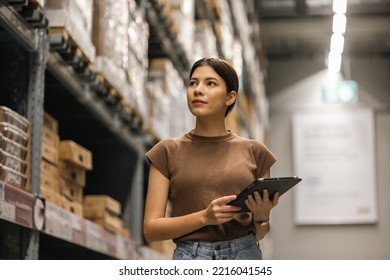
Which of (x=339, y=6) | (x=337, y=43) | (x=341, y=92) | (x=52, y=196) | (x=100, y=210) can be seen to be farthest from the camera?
(x=341, y=92)

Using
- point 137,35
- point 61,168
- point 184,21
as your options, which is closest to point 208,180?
point 61,168

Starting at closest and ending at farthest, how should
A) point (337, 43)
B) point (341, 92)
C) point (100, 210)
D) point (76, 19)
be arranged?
point (76, 19)
point (100, 210)
point (337, 43)
point (341, 92)

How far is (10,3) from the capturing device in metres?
3.32

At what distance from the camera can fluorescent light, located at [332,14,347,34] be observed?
46.4 feet

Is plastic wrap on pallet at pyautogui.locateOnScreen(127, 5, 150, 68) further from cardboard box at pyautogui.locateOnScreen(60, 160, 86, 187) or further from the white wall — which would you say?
the white wall

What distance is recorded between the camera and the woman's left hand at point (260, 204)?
2.22 m

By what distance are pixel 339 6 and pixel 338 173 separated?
3.85 metres

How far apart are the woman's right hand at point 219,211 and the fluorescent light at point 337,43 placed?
13.3 m

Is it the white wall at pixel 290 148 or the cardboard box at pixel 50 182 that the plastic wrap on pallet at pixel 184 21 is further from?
the white wall at pixel 290 148

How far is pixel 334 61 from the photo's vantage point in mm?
16078

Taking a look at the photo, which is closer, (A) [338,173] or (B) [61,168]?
(B) [61,168]

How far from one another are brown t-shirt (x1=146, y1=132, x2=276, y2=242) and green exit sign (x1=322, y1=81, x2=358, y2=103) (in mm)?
13277

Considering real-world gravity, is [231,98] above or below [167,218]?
above

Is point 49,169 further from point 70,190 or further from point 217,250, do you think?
point 217,250
